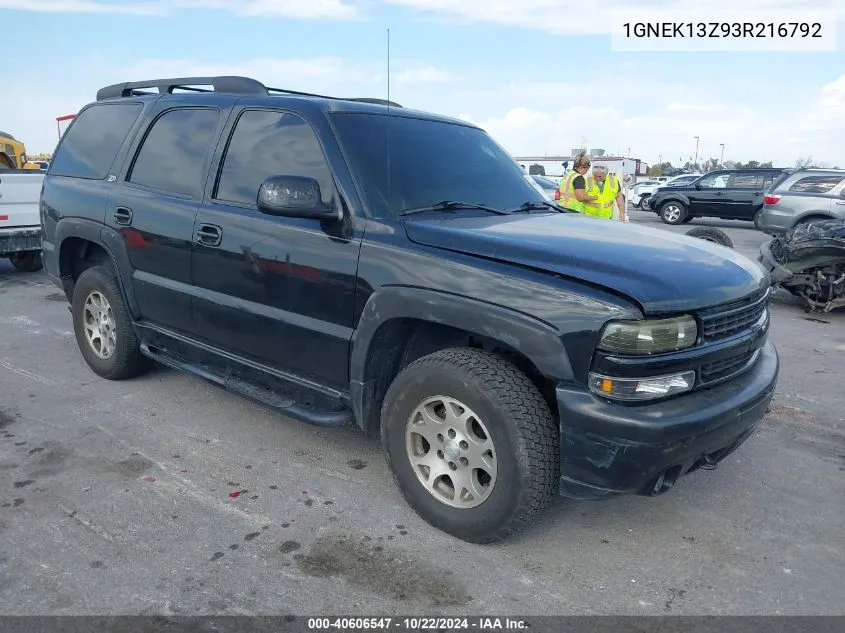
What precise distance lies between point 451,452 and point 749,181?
62.5 feet

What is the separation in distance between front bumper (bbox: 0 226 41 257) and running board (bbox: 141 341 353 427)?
5.06 metres

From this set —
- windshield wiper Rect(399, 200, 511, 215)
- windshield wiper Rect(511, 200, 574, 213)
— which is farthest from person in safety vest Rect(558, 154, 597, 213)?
windshield wiper Rect(399, 200, 511, 215)

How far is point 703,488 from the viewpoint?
140 inches

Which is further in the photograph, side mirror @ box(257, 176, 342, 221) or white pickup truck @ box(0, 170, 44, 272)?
white pickup truck @ box(0, 170, 44, 272)

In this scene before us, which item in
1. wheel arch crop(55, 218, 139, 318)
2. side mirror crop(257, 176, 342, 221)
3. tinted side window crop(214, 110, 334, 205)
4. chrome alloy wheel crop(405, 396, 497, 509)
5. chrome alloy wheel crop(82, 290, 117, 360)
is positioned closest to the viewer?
chrome alloy wheel crop(405, 396, 497, 509)

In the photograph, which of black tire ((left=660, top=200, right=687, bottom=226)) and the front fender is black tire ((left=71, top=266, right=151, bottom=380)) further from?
black tire ((left=660, top=200, right=687, bottom=226))

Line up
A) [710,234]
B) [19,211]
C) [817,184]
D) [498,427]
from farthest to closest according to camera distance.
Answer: [817,184]
[710,234]
[19,211]
[498,427]

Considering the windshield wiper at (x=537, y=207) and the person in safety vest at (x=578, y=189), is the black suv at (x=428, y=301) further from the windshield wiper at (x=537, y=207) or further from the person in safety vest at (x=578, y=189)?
the person in safety vest at (x=578, y=189)

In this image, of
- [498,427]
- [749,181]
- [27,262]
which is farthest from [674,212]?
[498,427]

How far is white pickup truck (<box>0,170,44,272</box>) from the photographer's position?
8.20 meters

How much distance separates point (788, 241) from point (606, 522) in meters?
5.98

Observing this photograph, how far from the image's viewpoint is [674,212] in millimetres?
20344

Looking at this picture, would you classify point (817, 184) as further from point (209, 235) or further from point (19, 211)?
point (19, 211)

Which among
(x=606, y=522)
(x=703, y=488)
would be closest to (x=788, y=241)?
(x=703, y=488)
